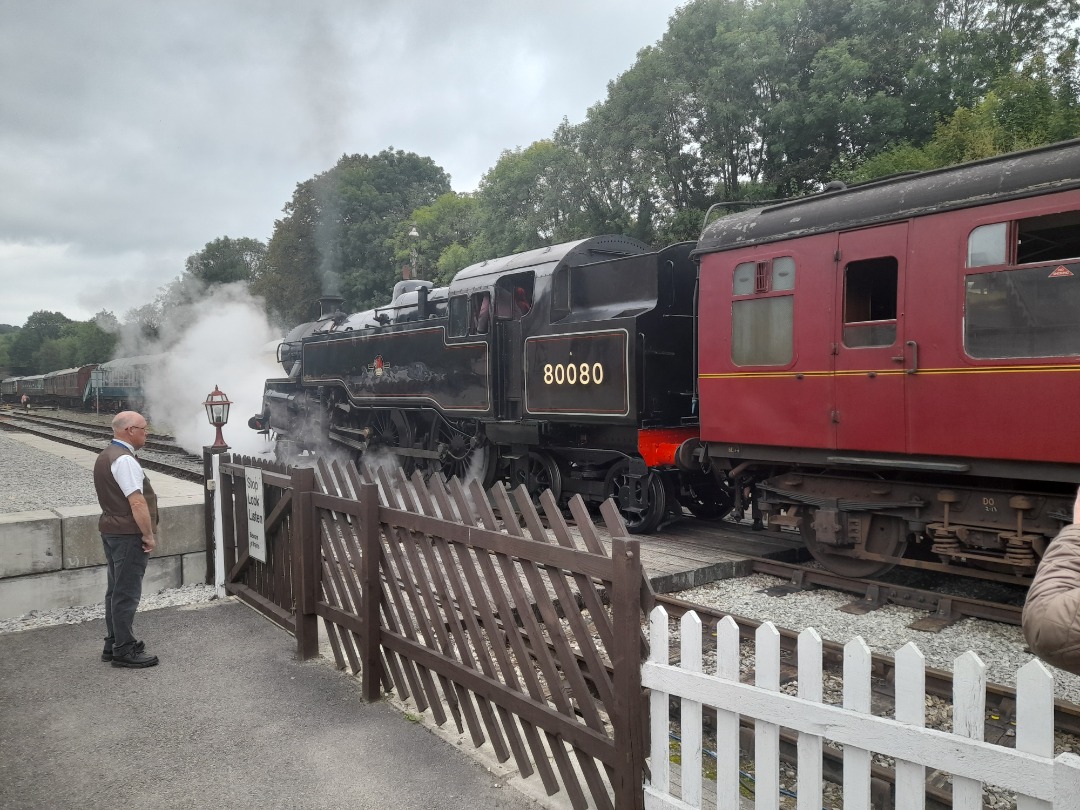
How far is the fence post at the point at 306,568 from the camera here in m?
4.51

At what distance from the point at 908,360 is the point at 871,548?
5.17 ft

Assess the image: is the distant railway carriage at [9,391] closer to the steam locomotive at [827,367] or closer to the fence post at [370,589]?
the steam locomotive at [827,367]

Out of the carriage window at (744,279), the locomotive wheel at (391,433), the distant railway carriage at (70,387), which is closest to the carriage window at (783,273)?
the carriage window at (744,279)

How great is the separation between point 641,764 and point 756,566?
4217mm

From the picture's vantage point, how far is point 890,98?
68.5ft

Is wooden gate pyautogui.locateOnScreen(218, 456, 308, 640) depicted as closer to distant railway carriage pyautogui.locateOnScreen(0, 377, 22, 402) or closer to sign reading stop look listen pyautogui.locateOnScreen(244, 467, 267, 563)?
sign reading stop look listen pyautogui.locateOnScreen(244, 467, 267, 563)

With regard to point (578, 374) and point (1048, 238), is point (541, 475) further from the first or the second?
point (1048, 238)

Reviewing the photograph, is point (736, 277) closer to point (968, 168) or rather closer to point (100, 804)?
point (968, 168)

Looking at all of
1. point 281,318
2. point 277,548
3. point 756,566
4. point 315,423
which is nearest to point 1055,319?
point 756,566

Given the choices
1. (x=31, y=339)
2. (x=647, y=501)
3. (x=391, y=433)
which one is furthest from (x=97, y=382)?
(x=31, y=339)

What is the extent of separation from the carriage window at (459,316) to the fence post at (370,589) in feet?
19.2

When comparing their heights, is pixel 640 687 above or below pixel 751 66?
below

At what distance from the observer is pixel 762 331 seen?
6.29m

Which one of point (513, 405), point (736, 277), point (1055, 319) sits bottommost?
point (513, 405)
